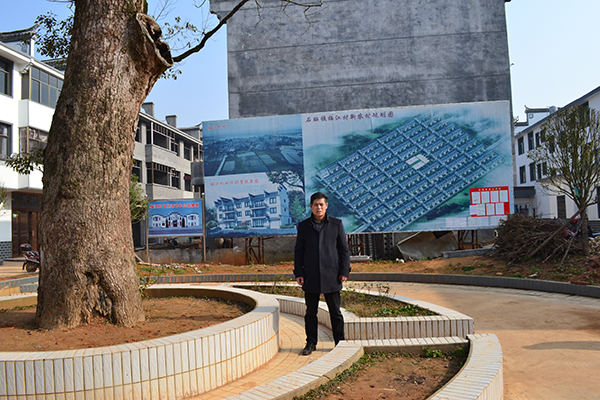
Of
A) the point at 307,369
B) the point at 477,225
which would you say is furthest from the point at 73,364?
the point at 477,225

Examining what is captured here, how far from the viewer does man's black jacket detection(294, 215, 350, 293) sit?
16.4ft

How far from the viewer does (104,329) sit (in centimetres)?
469

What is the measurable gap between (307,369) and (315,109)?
2188cm

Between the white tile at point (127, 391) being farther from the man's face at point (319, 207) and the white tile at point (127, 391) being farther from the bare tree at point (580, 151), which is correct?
the bare tree at point (580, 151)

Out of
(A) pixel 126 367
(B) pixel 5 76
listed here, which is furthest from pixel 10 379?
(B) pixel 5 76

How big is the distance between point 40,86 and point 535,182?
3814cm

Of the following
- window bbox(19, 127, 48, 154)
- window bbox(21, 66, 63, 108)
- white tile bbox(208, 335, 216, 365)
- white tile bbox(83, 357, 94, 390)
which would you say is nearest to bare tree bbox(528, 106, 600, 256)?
white tile bbox(208, 335, 216, 365)

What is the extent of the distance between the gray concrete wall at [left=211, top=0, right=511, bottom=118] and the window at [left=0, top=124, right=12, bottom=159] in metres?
10.4

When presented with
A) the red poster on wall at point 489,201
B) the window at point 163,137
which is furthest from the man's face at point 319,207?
the window at point 163,137

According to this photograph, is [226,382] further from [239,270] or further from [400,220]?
[400,220]

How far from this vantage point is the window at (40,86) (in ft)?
75.8

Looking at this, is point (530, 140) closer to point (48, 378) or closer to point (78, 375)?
point (78, 375)

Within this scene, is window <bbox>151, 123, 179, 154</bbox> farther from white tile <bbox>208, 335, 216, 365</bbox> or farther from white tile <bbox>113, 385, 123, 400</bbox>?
white tile <bbox>113, 385, 123, 400</bbox>

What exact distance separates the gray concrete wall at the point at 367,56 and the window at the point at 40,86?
9227 mm
